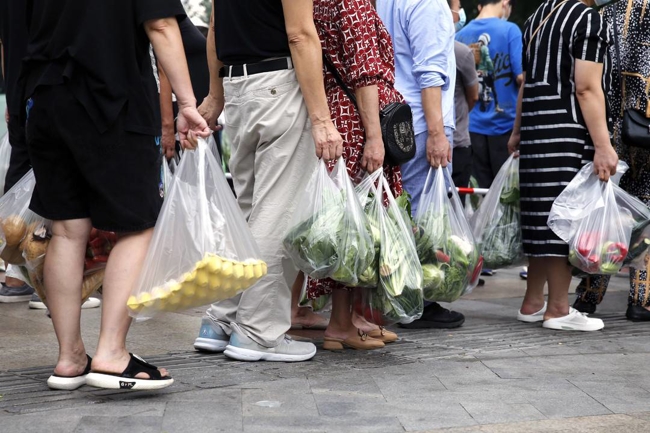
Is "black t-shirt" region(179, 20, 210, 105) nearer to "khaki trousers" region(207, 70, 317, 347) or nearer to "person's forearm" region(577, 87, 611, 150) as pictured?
"khaki trousers" region(207, 70, 317, 347)

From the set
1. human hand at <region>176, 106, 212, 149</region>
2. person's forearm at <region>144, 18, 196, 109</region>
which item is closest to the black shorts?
human hand at <region>176, 106, 212, 149</region>

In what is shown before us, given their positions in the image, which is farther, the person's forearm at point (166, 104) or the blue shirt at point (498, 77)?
the blue shirt at point (498, 77)

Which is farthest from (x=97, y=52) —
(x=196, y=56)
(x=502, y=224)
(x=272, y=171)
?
(x=502, y=224)

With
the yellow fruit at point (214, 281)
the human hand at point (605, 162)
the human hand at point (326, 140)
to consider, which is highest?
the human hand at point (326, 140)

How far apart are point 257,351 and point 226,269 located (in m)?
0.91

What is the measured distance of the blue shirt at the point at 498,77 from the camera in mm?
7734

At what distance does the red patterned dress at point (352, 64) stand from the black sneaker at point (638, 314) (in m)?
1.87

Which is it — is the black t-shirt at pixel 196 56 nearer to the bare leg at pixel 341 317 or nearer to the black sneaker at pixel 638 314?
the bare leg at pixel 341 317

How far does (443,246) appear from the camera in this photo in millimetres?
4957

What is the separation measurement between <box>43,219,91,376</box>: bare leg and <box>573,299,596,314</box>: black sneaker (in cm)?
335

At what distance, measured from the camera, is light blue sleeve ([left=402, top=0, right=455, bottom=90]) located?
5.31 metres

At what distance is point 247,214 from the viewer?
4.73 meters

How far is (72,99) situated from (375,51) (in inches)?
57.0

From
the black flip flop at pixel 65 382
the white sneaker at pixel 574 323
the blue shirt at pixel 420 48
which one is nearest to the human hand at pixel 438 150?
the blue shirt at pixel 420 48
